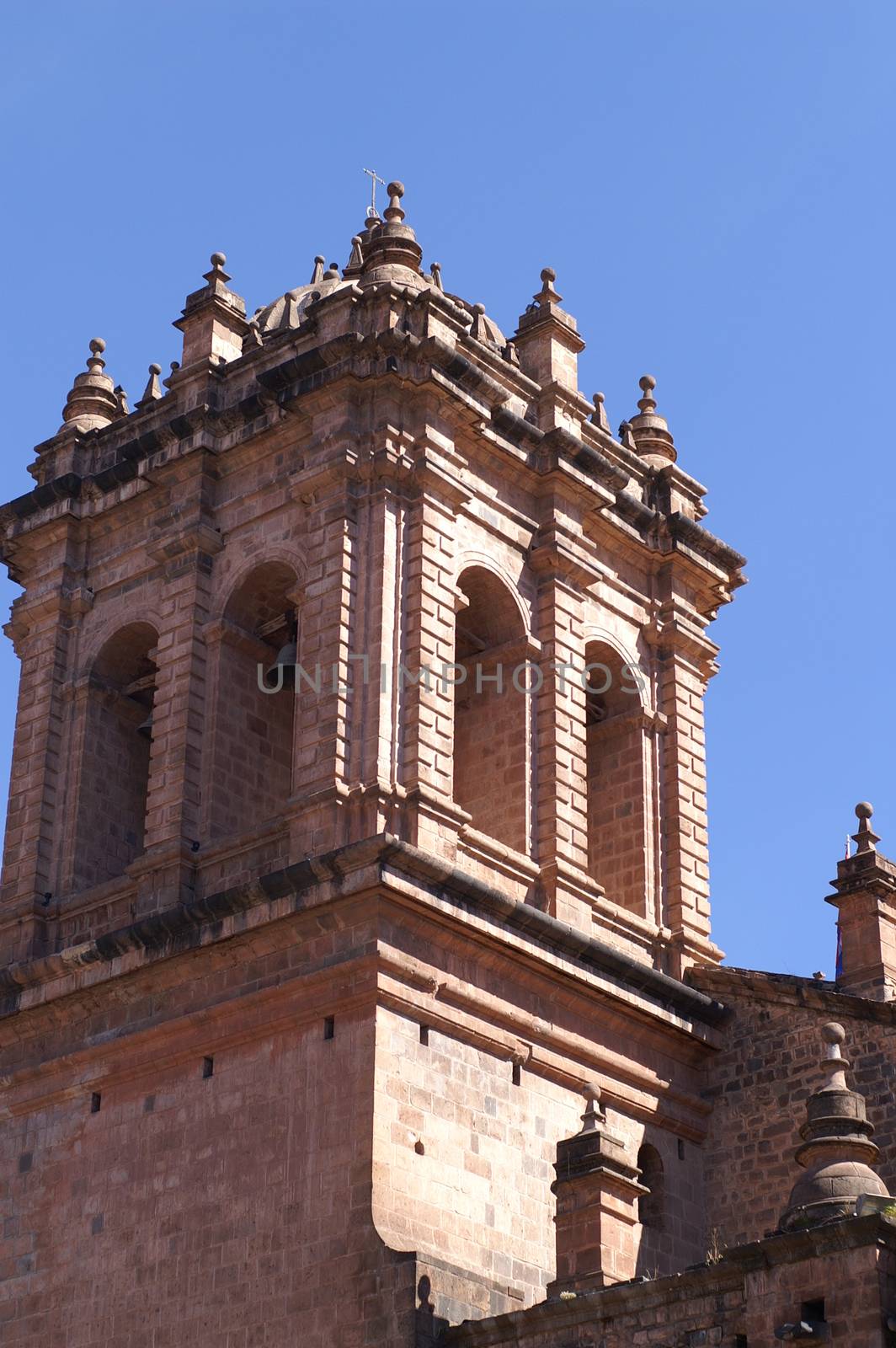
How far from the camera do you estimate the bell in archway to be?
3100 centimetres

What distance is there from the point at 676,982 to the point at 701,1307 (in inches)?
291

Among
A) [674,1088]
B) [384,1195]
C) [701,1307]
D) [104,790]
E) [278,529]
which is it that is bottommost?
[701,1307]

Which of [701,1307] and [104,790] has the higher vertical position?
[104,790]

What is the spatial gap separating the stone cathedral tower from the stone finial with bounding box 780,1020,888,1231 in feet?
8.58

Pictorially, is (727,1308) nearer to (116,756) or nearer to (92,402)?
(116,756)

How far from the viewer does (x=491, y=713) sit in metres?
31.5

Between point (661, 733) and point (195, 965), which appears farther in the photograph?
point (661, 733)

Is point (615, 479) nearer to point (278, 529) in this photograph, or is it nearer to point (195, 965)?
point (278, 529)

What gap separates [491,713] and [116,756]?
4674mm

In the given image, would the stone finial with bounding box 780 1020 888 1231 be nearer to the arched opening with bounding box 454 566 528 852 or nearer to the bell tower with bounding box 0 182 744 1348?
the bell tower with bounding box 0 182 744 1348

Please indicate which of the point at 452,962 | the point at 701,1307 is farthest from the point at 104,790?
the point at 701,1307

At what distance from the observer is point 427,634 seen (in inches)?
1163

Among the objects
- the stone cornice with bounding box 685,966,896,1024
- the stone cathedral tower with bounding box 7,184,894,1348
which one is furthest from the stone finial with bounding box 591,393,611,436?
the stone cornice with bounding box 685,966,896,1024

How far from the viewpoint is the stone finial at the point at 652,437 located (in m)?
35.6
